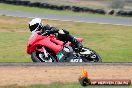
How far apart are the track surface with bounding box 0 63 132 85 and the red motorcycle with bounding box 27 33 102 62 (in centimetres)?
180

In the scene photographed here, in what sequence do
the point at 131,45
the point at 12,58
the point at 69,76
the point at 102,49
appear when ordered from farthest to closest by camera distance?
the point at 131,45
the point at 102,49
the point at 12,58
the point at 69,76

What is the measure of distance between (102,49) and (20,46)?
365cm

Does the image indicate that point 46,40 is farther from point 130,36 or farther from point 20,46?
point 130,36

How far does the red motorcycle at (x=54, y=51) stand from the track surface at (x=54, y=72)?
180cm

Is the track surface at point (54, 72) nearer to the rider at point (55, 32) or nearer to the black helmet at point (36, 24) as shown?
the rider at point (55, 32)

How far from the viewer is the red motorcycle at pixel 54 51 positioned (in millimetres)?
12508

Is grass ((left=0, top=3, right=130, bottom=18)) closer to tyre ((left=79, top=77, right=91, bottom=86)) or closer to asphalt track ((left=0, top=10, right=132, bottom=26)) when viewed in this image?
asphalt track ((left=0, top=10, right=132, bottom=26))

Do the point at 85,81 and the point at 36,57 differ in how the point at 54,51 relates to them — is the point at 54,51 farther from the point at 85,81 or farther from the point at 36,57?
the point at 85,81

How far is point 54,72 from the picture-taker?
9.68 m

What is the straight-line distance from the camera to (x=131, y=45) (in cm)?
1970

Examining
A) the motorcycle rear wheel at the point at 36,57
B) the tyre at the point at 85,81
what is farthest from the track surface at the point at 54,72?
the motorcycle rear wheel at the point at 36,57

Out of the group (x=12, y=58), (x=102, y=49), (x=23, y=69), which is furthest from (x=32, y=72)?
(x=102, y=49)

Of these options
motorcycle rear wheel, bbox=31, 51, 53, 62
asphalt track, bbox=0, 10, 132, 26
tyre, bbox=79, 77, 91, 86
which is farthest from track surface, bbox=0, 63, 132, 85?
asphalt track, bbox=0, 10, 132, 26

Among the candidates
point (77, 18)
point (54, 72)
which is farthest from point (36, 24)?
point (77, 18)
